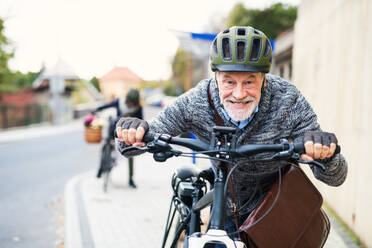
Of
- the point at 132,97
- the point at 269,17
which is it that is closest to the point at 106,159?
the point at 132,97

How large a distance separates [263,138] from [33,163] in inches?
414

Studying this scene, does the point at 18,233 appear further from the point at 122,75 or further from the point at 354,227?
the point at 122,75

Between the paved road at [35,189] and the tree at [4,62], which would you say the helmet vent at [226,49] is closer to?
the paved road at [35,189]

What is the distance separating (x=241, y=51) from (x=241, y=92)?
0.84 feet

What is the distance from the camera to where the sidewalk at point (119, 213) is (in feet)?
17.1

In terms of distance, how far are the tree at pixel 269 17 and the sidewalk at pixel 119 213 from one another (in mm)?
21908

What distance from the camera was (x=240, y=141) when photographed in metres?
2.59

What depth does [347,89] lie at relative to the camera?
569cm

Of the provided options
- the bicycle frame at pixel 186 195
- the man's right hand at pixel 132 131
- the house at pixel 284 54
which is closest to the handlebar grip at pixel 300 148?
the man's right hand at pixel 132 131

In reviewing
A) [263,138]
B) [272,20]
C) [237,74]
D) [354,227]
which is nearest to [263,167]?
[263,138]

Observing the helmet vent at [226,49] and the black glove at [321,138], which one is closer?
the black glove at [321,138]

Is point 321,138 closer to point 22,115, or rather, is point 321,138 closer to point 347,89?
point 347,89

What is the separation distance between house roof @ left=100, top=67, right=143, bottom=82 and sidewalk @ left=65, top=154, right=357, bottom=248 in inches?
3967

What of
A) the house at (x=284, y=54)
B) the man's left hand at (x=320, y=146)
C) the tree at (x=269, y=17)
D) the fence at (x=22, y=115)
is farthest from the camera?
the tree at (x=269, y=17)
